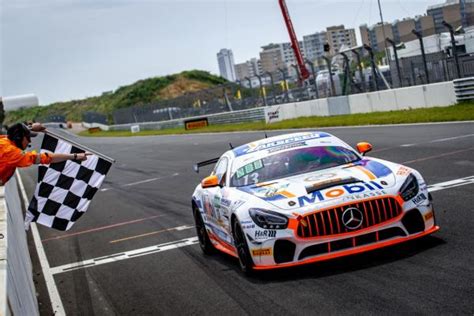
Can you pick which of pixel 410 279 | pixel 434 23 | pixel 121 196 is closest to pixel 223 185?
pixel 410 279

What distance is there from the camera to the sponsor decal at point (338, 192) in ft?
25.7

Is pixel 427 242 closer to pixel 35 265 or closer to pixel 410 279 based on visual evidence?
pixel 410 279

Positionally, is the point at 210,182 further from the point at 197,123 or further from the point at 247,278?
the point at 197,123

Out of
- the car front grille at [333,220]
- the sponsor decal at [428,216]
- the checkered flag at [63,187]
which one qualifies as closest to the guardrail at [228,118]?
the checkered flag at [63,187]

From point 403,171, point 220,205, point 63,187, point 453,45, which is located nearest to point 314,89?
point 453,45

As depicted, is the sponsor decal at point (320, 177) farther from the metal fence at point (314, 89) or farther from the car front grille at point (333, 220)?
the metal fence at point (314, 89)

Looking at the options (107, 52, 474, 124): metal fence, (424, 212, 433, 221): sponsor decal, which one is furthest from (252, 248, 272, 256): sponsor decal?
(107, 52, 474, 124): metal fence

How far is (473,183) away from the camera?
1134cm

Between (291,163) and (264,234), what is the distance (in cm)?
146

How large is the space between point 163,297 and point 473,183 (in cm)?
511

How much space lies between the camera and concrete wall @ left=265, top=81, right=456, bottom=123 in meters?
27.6

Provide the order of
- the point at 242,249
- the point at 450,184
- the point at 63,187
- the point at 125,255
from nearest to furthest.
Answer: the point at 242,249 < the point at 125,255 < the point at 450,184 < the point at 63,187

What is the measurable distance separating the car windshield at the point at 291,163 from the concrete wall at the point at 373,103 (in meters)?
18.4

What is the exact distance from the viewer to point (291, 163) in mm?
9055
